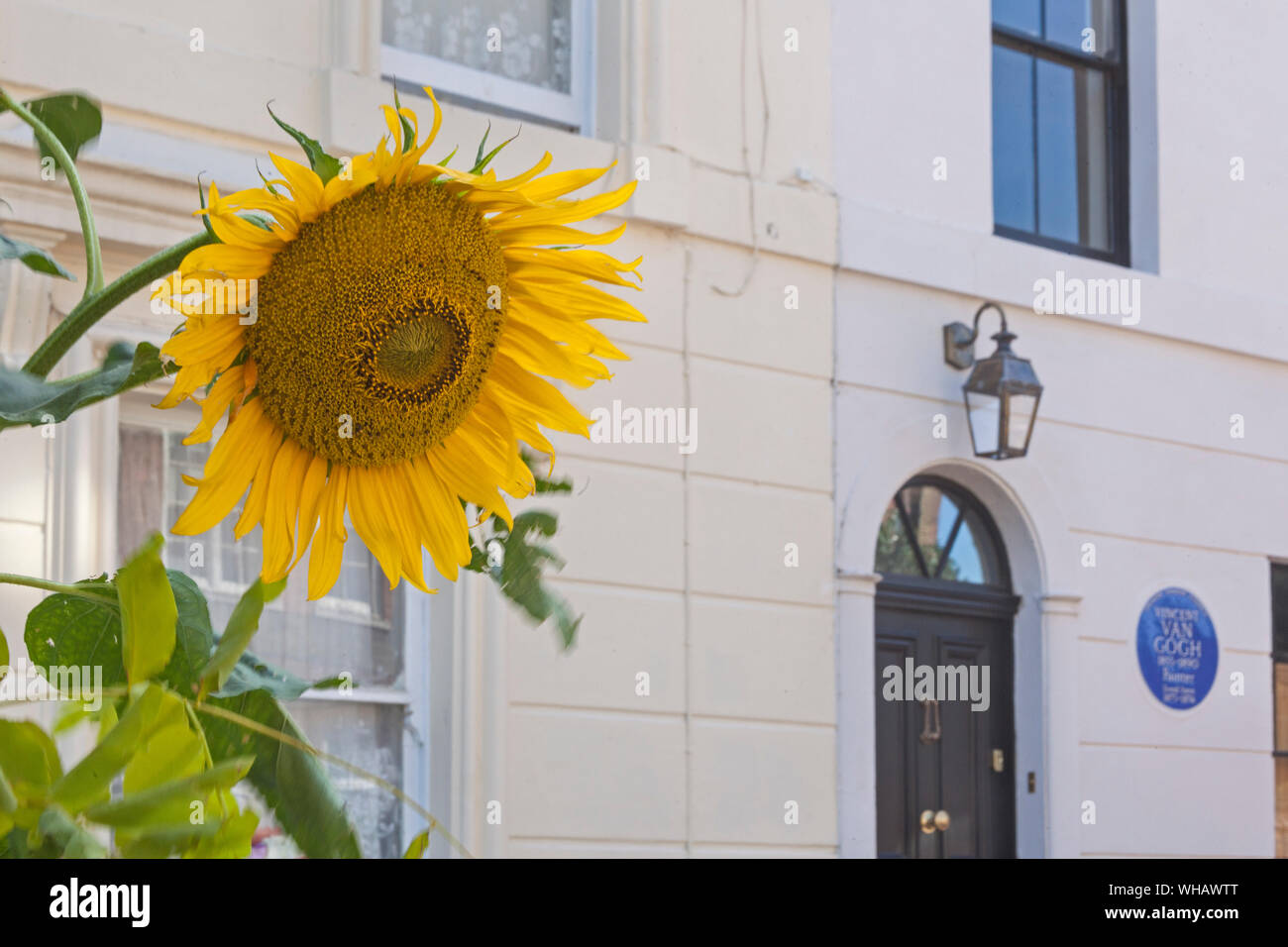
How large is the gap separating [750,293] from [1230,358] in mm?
2504

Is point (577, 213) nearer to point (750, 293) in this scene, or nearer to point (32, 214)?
point (32, 214)

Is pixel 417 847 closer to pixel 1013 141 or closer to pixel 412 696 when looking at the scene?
pixel 412 696

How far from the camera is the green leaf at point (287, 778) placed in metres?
0.46

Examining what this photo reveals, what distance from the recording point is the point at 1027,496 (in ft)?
20.8

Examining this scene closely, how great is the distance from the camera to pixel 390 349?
648 millimetres

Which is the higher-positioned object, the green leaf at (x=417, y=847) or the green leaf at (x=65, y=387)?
the green leaf at (x=65, y=387)

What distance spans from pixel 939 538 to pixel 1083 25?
7.84ft

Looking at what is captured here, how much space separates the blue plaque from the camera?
6609 millimetres

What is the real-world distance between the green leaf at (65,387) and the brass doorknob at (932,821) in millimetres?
5936

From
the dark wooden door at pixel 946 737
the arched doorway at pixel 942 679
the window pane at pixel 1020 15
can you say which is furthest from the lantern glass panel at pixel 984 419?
the window pane at pixel 1020 15

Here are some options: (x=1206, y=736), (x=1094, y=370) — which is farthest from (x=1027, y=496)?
(x=1206, y=736)

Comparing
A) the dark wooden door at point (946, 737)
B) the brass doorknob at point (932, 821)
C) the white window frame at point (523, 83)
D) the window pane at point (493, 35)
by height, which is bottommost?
the brass doorknob at point (932, 821)

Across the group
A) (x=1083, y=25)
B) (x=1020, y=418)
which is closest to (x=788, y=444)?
(x=1020, y=418)

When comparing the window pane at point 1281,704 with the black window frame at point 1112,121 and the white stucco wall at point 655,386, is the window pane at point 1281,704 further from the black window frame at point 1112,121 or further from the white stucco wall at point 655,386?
the white stucco wall at point 655,386
